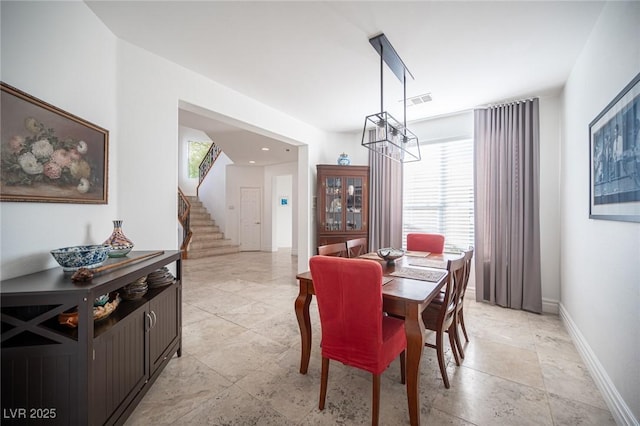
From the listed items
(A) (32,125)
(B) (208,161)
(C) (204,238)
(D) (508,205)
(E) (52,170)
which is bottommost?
(C) (204,238)

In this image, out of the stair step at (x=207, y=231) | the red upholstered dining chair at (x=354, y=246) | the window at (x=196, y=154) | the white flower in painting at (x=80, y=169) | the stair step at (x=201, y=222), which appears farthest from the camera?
the window at (x=196, y=154)

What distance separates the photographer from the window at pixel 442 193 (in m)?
3.73

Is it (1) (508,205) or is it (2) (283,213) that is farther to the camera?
(2) (283,213)

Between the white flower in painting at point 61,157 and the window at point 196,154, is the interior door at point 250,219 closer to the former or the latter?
the window at point 196,154

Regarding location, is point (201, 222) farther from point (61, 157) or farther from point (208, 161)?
point (61, 157)

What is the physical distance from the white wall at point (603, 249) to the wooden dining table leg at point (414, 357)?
3.60 ft

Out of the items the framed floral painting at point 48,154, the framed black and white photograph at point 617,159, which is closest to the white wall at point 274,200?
the framed floral painting at point 48,154

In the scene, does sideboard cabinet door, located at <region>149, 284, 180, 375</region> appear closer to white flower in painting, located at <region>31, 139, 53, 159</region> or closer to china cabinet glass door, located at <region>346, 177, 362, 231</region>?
white flower in painting, located at <region>31, 139, 53, 159</region>

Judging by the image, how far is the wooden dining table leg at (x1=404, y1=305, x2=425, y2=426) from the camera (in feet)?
4.70

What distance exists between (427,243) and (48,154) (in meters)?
3.44

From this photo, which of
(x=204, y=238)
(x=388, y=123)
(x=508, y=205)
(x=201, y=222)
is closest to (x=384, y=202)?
(x=508, y=205)

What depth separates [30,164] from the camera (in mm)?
1436

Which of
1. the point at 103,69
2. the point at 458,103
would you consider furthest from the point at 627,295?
the point at 103,69

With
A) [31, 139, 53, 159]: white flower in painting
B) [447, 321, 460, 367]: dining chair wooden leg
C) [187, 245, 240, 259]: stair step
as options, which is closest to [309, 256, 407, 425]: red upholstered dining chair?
[447, 321, 460, 367]: dining chair wooden leg
